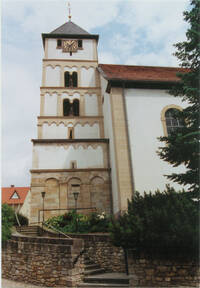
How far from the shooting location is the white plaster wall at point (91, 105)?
19.8 meters

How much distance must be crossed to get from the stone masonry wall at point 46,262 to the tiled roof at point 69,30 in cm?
2001

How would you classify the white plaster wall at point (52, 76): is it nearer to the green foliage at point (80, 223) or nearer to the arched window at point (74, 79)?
the arched window at point (74, 79)

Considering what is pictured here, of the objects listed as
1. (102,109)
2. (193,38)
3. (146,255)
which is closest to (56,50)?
(102,109)

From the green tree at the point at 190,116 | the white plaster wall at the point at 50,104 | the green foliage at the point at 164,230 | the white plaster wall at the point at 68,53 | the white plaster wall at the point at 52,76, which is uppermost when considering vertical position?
the white plaster wall at the point at 68,53

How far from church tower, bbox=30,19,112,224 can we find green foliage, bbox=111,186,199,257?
8.25 meters

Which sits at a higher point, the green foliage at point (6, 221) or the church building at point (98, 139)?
the church building at point (98, 139)

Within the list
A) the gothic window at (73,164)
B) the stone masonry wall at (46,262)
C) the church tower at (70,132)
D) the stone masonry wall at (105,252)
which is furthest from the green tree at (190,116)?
the gothic window at (73,164)

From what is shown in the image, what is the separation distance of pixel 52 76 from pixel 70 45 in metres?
4.11

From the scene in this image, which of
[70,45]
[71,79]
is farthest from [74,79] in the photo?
[70,45]

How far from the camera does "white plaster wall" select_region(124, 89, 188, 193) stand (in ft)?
47.7

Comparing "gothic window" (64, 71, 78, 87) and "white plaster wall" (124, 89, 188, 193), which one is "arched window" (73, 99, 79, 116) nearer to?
"gothic window" (64, 71, 78, 87)

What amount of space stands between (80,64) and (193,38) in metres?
14.0

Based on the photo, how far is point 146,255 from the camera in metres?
8.02

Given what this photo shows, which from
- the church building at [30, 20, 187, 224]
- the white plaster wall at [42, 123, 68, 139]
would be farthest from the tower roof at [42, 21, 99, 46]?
the white plaster wall at [42, 123, 68, 139]
